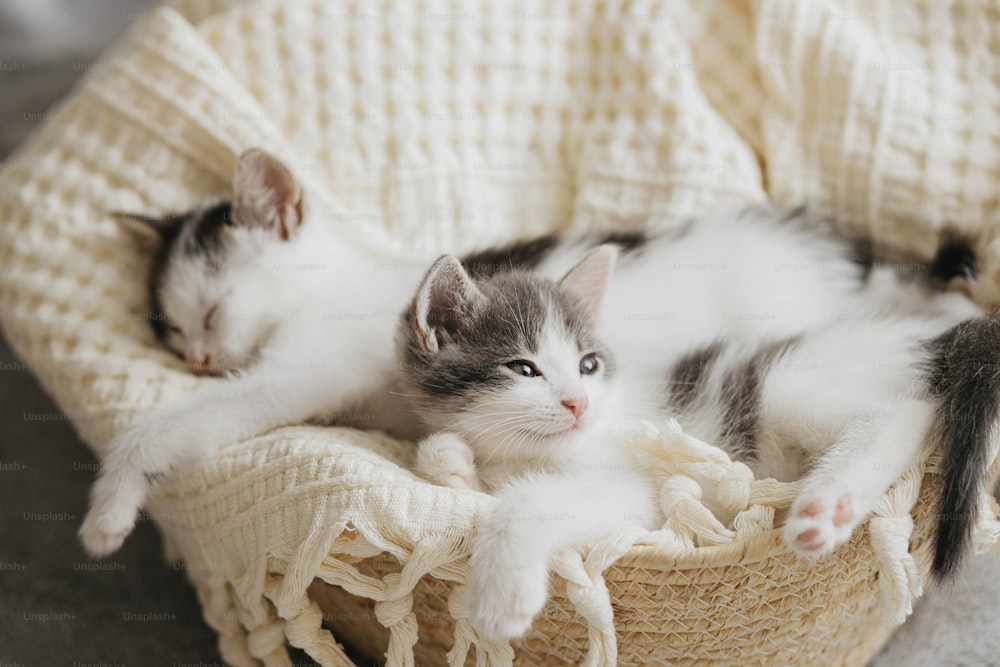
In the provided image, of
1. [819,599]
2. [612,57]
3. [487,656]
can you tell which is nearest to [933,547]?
[819,599]

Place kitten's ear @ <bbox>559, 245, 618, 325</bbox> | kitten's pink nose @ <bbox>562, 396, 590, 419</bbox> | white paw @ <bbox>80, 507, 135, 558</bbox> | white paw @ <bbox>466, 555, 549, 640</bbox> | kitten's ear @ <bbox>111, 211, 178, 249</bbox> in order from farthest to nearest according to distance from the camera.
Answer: kitten's ear @ <bbox>111, 211, 178, 249</bbox>
kitten's ear @ <bbox>559, 245, 618, 325</bbox>
white paw @ <bbox>80, 507, 135, 558</bbox>
kitten's pink nose @ <bbox>562, 396, 590, 419</bbox>
white paw @ <bbox>466, 555, 549, 640</bbox>

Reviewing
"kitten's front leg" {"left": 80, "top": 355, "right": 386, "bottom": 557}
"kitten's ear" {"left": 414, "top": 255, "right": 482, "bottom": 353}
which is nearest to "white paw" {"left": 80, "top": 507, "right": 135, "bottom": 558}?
"kitten's front leg" {"left": 80, "top": 355, "right": 386, "bottom": 557}

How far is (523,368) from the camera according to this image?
1362mm

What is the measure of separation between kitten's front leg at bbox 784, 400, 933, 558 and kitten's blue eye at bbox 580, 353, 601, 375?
1.29ft

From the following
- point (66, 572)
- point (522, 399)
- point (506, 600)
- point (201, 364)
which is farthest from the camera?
point (66, 572)

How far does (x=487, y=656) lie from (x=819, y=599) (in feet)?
1.67

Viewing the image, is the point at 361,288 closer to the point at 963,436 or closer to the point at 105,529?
the point at 105,529

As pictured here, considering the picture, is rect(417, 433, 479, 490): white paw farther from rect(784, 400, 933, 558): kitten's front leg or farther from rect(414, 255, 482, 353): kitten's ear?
rect(784, 400, 933, 558): kitten's front leg

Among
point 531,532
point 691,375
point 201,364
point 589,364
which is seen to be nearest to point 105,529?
point 201,364

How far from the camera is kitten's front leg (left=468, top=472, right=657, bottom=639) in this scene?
1.09m

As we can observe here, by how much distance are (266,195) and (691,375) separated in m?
0.94

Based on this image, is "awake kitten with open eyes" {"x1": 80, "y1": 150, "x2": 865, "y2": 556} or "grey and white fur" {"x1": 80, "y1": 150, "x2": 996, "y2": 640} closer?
"grey and white fur" {"x1": 80, "y1": 150, "x2": 996, "y2": 640}

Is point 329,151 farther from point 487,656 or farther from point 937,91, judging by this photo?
point 937,91

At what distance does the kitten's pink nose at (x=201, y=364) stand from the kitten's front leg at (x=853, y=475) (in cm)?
115
